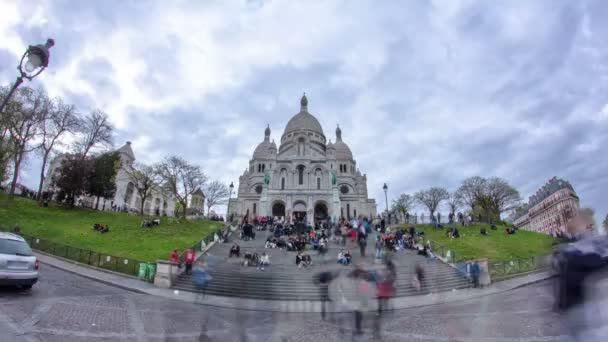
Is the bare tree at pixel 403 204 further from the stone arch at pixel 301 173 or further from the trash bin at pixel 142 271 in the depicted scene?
the trash bin at pixel 142 271

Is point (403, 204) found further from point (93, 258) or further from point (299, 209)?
point (93, 258)

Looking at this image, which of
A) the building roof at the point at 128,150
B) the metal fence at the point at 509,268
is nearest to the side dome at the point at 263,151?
the building roof at the point at 128,150

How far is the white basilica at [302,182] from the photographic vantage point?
46.5 m

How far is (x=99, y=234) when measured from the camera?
21.8 meters

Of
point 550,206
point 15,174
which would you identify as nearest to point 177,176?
point 15,174

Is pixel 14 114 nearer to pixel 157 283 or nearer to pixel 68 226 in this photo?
pixel 68 226

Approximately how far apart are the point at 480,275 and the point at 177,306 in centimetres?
1294

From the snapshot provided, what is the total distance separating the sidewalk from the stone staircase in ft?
1.87

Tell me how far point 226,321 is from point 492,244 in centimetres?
2135

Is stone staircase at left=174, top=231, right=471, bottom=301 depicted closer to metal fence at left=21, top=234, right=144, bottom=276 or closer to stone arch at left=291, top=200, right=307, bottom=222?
metal fence at left=21, top=234, right=144, bottom=276

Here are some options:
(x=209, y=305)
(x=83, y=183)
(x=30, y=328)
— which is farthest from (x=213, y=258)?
(x=83, y=183)

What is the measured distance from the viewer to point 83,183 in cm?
3106

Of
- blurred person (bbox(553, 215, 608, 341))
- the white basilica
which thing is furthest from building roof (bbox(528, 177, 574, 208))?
blurred person (bbox(553, 215, 608, 341))

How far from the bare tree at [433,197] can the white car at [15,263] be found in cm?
5607
